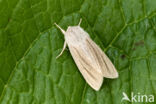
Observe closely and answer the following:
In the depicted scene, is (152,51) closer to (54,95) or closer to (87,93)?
(87,93)

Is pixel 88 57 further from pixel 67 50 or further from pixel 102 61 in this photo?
pixel 67 50

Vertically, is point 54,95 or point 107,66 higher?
point 54,95

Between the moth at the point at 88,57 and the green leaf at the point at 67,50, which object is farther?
the moth at the point at 88,57

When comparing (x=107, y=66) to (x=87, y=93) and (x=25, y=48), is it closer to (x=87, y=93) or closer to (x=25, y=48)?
(x=87, y=93)

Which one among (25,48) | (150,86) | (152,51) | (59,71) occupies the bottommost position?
(150,86)

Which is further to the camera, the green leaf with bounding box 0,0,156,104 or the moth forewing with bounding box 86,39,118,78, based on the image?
the moth forewing with bounding box 86,39,118,78

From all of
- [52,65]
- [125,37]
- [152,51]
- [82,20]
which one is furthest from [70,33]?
[152,51]

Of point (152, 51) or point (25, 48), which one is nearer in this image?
point (25, 48)
